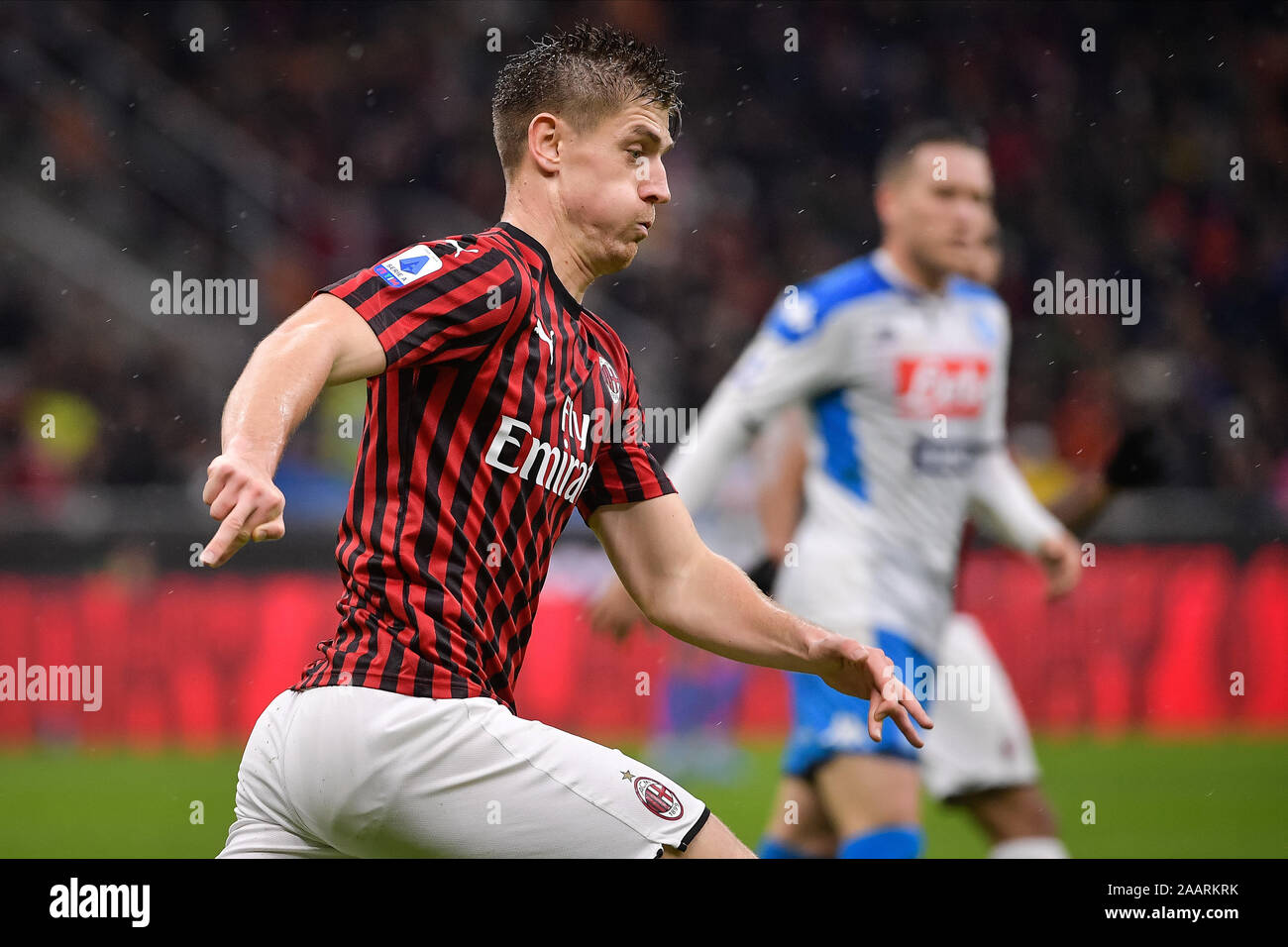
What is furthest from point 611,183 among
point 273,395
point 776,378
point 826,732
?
point 826,732

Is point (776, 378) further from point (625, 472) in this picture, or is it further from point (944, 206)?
point (625, 472)

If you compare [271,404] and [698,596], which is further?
[698,596]

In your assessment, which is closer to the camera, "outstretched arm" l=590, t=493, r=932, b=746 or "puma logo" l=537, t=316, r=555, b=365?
"puma logo" l=537, t=316, r=555, b=365

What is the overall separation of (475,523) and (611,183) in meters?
0.77

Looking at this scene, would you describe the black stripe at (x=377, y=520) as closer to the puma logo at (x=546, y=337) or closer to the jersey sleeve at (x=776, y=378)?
the puma logo at (x=546, y=337)

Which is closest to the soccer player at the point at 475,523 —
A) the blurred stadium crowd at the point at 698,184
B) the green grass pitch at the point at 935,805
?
the green grass pitch at the point at 935,805

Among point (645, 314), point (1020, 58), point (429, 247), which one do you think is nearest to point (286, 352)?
point (429, 247)

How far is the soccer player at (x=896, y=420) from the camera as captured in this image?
534 cm

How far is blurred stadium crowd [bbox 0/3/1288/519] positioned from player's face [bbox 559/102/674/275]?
8.68 m

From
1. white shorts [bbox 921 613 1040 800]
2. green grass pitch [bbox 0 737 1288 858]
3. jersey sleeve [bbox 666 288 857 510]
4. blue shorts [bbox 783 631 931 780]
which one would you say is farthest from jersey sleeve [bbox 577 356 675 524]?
green grass pitch [bbox 0 737 1288 858]

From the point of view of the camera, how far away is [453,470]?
8.79 feet

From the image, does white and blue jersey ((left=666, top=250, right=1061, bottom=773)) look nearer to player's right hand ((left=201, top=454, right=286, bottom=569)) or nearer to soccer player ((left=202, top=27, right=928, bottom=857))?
soccer player ((left=202, top=27, right=928, bottom=857))

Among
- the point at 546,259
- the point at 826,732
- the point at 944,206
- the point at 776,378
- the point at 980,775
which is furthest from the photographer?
the point at 944,206

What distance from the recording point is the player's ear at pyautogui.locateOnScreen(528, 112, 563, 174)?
119 inches
